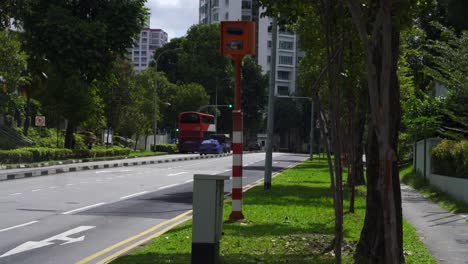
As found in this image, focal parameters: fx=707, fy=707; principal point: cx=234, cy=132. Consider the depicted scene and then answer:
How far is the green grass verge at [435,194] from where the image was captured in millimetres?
16648

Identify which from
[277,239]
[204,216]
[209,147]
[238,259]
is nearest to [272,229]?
[277,239]

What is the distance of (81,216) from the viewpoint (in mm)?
14188

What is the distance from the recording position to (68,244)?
1061 centimetres

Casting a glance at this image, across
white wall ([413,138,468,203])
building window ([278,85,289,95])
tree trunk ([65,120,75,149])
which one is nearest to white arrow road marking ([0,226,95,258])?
white wall ([413,138,468,203])

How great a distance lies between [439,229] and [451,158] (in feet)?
23.4

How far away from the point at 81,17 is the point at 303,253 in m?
38.8

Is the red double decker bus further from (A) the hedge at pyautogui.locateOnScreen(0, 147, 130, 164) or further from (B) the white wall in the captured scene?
(B) the white wall

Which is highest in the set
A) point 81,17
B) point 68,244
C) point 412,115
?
point 81,17

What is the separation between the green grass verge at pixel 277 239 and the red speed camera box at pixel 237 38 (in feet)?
10.3

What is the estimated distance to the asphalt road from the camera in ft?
33.1

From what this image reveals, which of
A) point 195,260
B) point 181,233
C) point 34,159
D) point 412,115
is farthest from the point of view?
point 34,159

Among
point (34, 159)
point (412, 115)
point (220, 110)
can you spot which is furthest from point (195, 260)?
point (220, 110)

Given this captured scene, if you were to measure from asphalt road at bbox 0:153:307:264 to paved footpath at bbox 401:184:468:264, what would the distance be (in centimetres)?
456

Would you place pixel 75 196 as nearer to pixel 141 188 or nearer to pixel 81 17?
pixel 141 188
